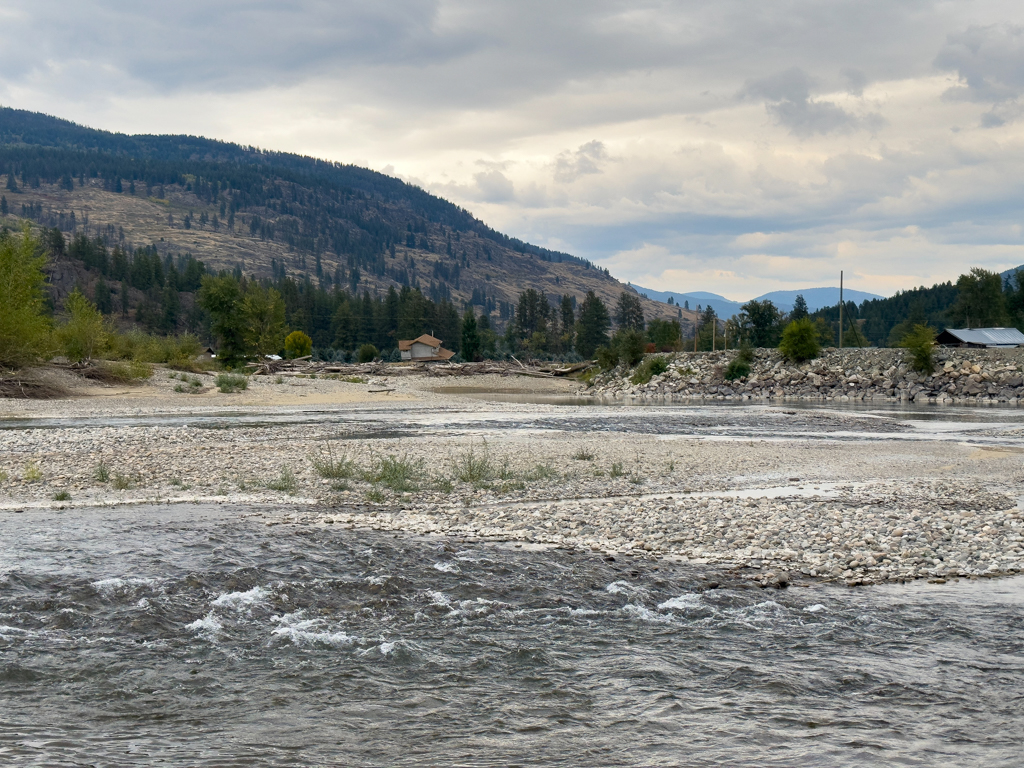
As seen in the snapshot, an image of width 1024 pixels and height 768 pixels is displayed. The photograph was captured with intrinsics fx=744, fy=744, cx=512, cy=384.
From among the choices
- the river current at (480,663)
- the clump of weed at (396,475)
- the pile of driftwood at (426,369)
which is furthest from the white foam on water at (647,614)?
the pile of driftwood at (426,369)

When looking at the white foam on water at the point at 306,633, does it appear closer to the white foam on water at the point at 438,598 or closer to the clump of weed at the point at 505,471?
the white foam on water at the point at 438,598

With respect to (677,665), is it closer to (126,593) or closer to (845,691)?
(845,691)

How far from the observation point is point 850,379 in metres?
63.6

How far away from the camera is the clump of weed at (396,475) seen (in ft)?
52.6

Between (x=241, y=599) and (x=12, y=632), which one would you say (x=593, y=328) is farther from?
(x=12, y=632)

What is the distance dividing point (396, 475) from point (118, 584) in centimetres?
804

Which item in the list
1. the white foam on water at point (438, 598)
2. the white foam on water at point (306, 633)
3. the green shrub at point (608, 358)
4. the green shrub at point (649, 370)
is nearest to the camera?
the white foam on water at point (306, 633)

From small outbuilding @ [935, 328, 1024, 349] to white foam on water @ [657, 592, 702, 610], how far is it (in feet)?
228

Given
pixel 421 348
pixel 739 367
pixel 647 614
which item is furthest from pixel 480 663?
pixel 421 348

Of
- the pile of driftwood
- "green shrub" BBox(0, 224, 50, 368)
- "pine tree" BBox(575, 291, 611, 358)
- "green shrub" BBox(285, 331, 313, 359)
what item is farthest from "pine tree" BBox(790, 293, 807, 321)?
"green shrub" BBox(0, 224, 50, 368)

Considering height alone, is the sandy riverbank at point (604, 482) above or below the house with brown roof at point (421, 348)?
below

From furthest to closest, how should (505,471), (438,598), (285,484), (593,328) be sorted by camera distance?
(593,328), (505,471), (285,484), (438,598)

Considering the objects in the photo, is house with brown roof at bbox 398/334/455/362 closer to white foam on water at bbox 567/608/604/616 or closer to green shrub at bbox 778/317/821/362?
green shrub at bbox 778/317/821/362

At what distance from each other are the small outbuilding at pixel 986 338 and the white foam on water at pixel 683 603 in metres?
69.4
